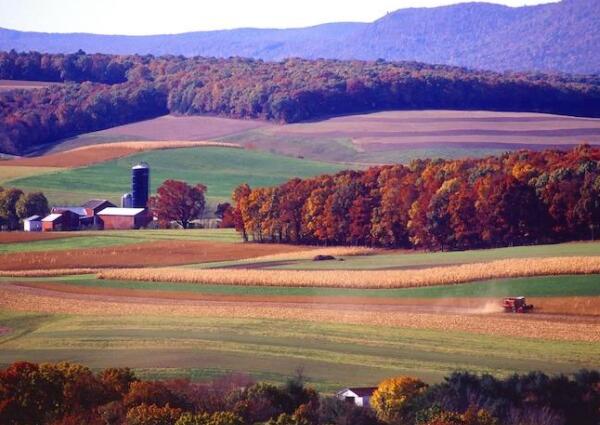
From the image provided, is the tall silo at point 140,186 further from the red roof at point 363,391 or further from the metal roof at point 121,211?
the red roof at point 363,391

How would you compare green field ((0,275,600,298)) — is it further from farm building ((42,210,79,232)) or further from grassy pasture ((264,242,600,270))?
farm building ((42,210,79,232))

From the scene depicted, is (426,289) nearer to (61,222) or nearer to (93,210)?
(61,222)

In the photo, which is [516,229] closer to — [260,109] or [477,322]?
[477,322]

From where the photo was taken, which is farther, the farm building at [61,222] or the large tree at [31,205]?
the large tree at [31,205]

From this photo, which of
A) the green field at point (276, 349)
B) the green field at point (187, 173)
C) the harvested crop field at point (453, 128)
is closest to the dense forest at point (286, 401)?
the green field at point (276, 349)

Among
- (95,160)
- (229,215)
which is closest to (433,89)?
(95,160)

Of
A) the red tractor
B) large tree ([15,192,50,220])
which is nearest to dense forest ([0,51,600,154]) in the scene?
large tree ([15,192,50,220])
